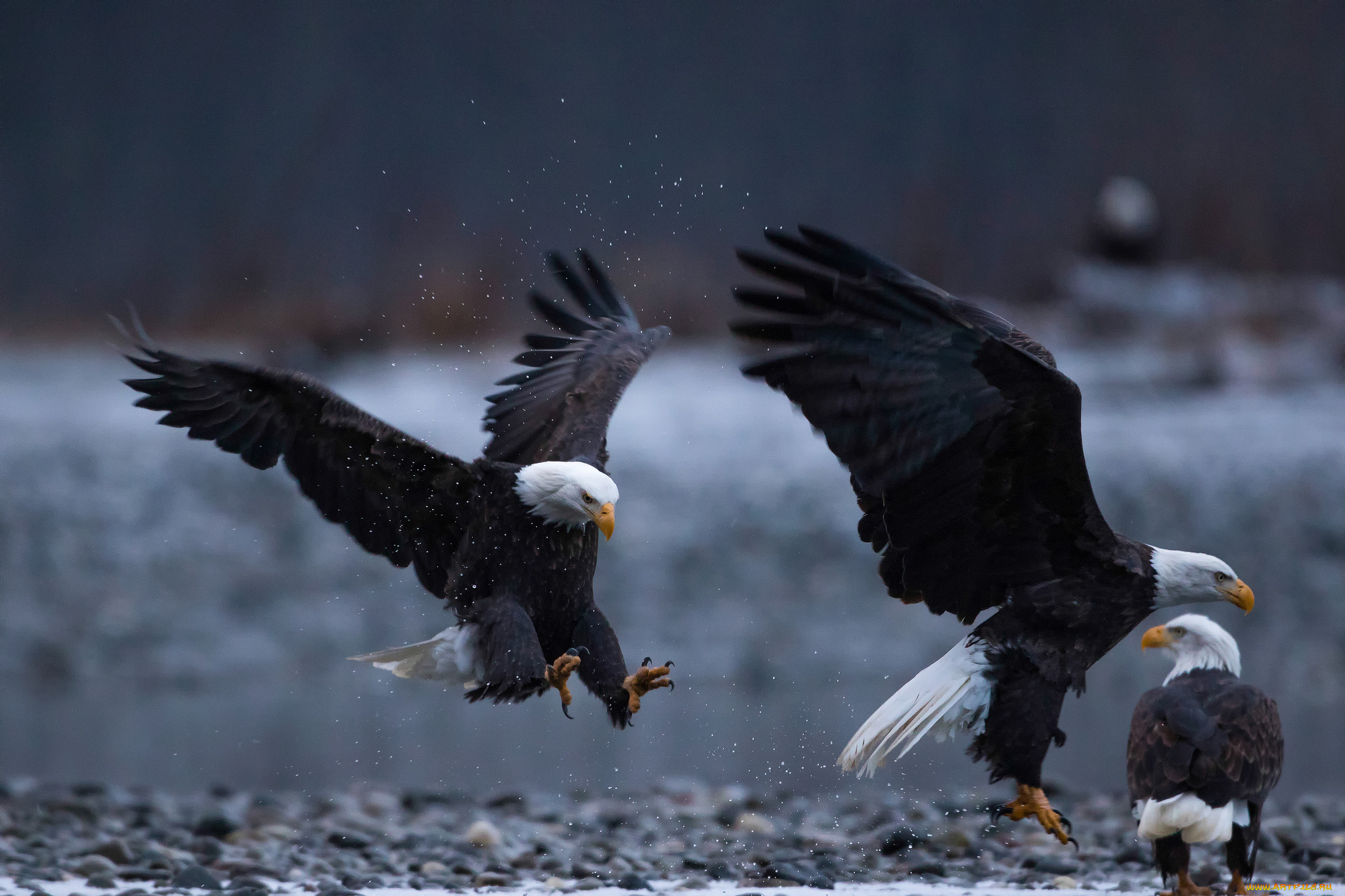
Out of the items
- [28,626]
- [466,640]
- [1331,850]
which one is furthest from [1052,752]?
[28,626]

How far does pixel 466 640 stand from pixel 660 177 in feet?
31.4

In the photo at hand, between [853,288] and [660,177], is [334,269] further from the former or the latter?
[853,288]

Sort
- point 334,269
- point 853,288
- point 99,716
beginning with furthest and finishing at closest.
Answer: point 334,269
point 99,716
point 853,288

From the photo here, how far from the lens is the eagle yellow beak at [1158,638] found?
14.0 ft

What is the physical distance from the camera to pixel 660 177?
1305cm

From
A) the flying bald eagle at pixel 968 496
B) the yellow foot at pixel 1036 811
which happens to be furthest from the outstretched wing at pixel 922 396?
the yellow foot at pixel 1036 811

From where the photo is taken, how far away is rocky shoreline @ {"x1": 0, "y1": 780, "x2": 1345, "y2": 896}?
13.4 ft

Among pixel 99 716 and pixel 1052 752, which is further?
pixel 99 716

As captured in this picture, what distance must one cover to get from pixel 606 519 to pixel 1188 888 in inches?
69.9

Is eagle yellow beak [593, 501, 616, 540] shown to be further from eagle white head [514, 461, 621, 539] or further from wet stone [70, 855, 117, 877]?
wet stone [70, 855, 117, 877]

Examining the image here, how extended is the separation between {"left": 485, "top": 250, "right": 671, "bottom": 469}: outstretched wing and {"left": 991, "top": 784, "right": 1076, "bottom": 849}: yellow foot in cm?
153

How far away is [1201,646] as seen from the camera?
13.8 ft

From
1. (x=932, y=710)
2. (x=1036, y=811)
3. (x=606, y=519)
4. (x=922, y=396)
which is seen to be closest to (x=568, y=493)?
(x=606, y=519)

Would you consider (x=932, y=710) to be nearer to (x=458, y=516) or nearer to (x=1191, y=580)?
(x=1191, y=580)
